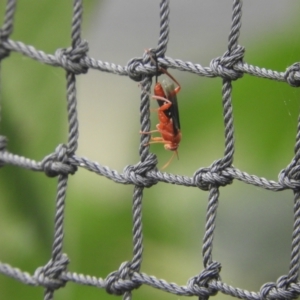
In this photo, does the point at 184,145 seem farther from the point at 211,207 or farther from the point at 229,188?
the point at 211,207

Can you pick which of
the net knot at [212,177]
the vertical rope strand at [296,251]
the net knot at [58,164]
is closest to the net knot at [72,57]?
the net knot at [58,164]

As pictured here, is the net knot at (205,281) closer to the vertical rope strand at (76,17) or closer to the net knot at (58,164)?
the net knot at (58,164)

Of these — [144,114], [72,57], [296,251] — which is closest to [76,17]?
[72,57]

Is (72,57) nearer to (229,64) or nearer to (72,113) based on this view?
(72,113)

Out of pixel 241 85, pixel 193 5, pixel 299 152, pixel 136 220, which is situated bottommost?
pixel 136 220

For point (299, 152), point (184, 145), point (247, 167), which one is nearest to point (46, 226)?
point (184, 145)

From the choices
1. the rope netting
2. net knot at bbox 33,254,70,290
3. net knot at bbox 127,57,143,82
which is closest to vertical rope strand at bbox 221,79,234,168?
the rope netting
